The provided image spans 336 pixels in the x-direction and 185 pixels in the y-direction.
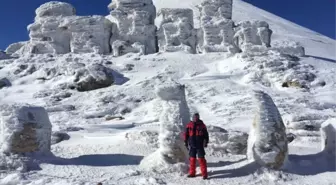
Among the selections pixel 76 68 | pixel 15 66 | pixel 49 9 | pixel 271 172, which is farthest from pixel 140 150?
pixel 49 9

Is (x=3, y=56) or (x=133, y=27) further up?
(x=133, y=27)

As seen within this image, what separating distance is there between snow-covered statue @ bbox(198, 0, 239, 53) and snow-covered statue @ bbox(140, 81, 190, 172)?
18237 mm

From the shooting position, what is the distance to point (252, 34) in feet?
90.7

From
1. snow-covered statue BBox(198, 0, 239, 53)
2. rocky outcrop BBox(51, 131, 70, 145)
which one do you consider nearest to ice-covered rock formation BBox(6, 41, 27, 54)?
snow-covered statue BBox(198, 0, 239, 53)

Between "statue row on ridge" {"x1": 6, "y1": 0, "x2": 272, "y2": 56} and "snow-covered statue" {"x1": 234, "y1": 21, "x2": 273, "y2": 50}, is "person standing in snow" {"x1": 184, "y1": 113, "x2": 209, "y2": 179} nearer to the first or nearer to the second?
"statue row on ridge" {"x1": 6, "y1": 0, "x2": 272, "y2": 56}

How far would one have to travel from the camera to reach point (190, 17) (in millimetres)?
29188

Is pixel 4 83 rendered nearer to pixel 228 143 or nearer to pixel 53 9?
pixel 53 9

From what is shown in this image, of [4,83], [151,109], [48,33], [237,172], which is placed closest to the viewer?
[237,172]

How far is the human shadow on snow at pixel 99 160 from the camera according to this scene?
915cm

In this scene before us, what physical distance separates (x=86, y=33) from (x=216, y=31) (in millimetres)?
8198

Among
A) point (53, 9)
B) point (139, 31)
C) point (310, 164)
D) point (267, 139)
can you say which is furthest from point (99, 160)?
point (53, 9)

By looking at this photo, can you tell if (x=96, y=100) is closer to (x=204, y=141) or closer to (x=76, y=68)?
(x=76, y=68)

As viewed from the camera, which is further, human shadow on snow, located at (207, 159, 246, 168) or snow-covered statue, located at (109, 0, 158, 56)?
snow-covered statue, located at (109, 0, 158, 56)

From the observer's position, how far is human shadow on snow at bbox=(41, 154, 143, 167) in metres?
9.15
